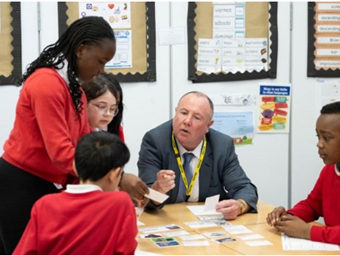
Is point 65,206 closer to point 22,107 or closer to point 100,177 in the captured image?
point 100,177

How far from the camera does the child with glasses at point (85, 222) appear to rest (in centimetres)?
148

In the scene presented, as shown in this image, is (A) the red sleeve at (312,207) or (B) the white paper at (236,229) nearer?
(B) the white paper at (236,229)

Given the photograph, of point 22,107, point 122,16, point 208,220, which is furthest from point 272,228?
point 122,16

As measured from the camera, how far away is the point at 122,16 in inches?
144

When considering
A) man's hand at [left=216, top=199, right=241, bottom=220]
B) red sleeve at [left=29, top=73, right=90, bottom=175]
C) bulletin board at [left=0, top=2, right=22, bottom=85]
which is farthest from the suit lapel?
bulletin board at [left=0, top=2, right=22, bottom=85]

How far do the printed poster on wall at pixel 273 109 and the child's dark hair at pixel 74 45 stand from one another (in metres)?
2.20

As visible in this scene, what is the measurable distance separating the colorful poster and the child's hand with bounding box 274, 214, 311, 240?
81.7 inches

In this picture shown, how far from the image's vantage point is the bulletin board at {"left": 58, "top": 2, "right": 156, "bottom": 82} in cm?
369

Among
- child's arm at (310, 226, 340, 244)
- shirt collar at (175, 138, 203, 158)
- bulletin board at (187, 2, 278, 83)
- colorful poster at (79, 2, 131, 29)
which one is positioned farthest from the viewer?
bulletin board at (187, 2, 278, 83)

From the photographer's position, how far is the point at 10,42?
3520 millimetres

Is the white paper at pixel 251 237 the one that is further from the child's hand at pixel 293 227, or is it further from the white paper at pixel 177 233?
the white paper at pixel 177 233

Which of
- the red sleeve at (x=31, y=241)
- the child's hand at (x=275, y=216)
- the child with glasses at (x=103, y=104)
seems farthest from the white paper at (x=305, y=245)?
the red sleeve at (x=31, y=241)

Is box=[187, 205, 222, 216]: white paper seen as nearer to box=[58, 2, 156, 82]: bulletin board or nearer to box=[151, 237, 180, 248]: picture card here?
box=[151, 237, 180, 248]: picture card

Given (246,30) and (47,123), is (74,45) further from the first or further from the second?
(246,30)
